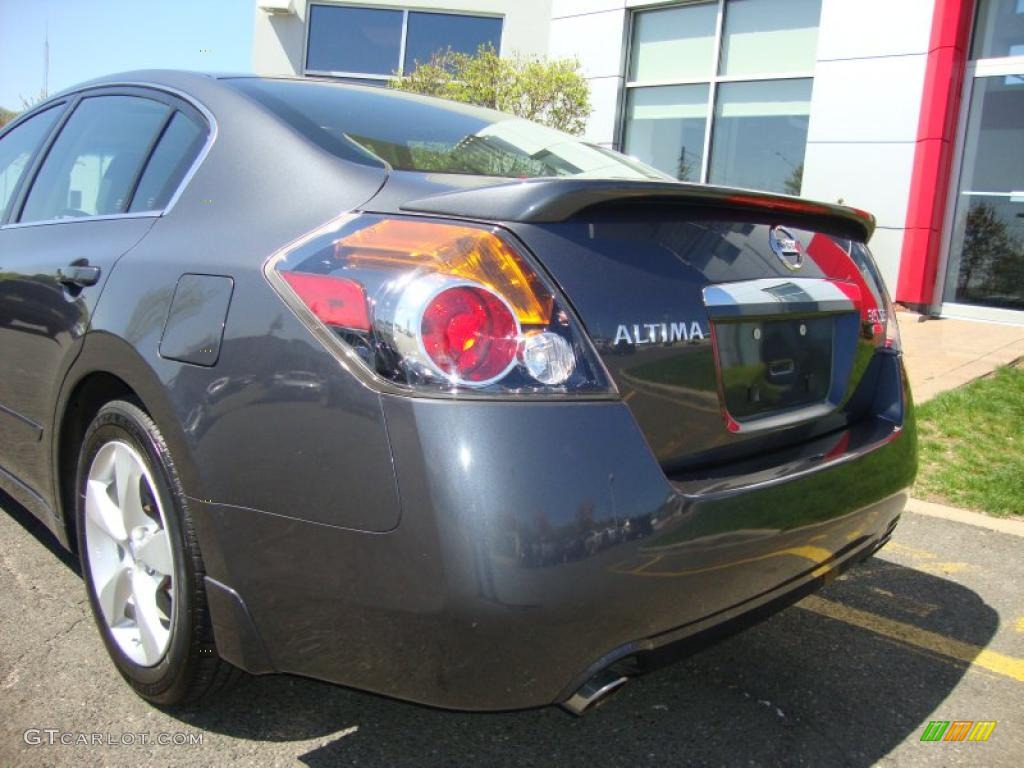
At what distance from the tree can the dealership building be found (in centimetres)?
123

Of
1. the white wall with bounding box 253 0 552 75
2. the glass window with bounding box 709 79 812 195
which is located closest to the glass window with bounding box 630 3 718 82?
the glass window with bounding box 709 79 812 195

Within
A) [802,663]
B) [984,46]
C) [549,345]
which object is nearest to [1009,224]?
[984,46]

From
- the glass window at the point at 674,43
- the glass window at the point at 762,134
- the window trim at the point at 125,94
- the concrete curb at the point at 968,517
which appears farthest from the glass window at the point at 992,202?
the window trim at the point at 125,94

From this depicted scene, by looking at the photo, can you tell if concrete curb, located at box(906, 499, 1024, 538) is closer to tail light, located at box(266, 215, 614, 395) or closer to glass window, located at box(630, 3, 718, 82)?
tail light, located at box(266, 215, 614, 395)

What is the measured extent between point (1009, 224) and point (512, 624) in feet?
30.6

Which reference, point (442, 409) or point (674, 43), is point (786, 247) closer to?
point (442, 409)

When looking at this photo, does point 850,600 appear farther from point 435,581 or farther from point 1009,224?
point 1009,224

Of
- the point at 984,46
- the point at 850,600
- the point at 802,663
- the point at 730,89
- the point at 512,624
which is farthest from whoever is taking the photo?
the point at 730,89

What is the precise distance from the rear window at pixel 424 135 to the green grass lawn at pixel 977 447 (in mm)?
2688

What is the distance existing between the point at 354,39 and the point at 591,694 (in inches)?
575

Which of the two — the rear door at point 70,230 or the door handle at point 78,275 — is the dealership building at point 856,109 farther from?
the door handle at point 78,275

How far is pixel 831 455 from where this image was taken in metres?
2.10

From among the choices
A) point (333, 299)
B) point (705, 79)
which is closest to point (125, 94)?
point (333, 299)

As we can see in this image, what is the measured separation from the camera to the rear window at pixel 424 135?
2.15 metres
